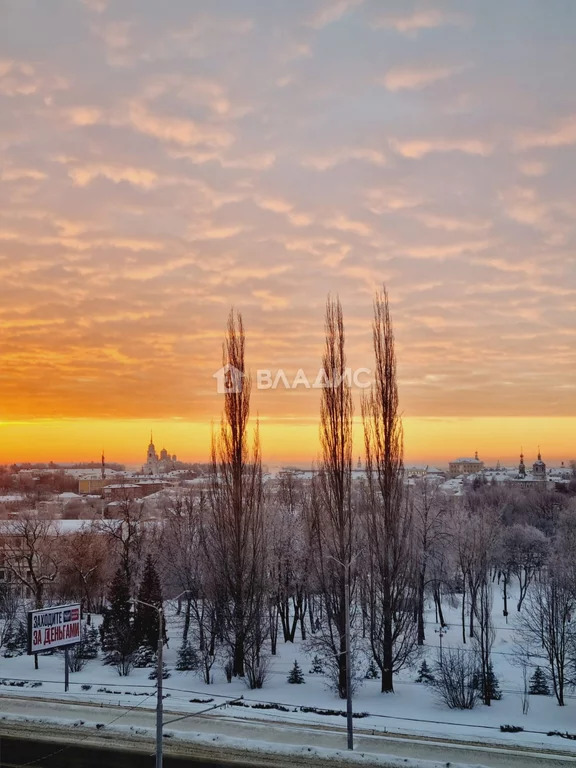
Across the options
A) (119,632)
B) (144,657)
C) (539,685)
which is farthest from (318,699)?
(119,632)

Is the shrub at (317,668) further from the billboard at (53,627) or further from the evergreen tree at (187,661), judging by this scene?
the billboard at (53,627)

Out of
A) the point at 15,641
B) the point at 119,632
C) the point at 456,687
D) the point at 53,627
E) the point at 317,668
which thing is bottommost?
the point at 317,668

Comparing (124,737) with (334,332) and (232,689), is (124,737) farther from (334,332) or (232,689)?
(334,332)

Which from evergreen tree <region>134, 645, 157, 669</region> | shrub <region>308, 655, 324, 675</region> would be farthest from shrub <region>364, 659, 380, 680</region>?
evergreen tree <region>134, 645, 157, 669</region>

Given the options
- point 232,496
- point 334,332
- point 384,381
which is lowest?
point 232,496

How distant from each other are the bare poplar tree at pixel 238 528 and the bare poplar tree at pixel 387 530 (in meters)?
4.79

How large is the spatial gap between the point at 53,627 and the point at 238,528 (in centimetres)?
833

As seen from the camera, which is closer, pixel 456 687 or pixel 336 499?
pixel 456 687

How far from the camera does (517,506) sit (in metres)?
84.6

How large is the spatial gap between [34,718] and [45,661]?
9.06 meters

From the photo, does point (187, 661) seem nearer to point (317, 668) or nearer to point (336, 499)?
point (317, 668)

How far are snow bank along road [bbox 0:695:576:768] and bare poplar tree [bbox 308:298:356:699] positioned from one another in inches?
178

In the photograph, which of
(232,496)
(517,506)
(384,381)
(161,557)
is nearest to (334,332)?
(384,381)

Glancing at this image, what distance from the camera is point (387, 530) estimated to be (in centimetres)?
2433
